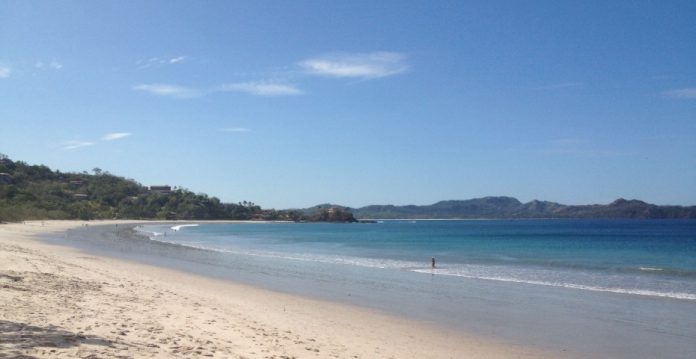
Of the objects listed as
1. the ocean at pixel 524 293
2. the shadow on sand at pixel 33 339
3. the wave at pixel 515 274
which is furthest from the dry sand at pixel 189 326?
the wave at pixel 515 274

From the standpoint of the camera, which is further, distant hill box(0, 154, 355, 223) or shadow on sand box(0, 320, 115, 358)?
distant hill box(0, 154, 355, 223)

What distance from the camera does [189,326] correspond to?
35.6 feet

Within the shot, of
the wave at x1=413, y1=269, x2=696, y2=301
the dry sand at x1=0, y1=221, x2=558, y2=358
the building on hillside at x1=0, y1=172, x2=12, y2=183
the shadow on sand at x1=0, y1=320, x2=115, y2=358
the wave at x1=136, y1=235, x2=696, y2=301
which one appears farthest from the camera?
the building on hillside at x1=0, y1=172, x2=12, y2=183

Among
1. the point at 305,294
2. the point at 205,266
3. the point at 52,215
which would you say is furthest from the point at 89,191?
the point at 305,294

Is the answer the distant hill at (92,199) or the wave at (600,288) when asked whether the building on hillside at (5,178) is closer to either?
the distant hill at (92,199)

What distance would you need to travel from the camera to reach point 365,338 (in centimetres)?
1185

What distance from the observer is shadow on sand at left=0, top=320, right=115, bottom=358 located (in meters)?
7.01

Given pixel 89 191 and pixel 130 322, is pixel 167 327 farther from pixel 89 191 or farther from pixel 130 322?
pixel 89 191

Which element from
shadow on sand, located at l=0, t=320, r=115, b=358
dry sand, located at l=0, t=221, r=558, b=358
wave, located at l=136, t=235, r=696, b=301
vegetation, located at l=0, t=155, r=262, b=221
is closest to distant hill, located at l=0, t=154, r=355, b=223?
vegetation, located at l=0, t=155, r=262, b=221

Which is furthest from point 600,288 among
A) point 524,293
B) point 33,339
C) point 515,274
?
point 33,339

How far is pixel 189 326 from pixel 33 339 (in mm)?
3471

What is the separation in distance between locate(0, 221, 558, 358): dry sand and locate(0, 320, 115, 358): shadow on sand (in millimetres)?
13

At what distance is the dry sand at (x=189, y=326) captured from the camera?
8242 mm

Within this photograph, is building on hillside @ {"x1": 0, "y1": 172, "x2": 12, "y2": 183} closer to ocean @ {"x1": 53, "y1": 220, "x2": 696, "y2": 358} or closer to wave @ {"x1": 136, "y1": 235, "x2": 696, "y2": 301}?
ocean @ {"x1": 53, "y1": 220, "x2": 696, "y2": 358}
